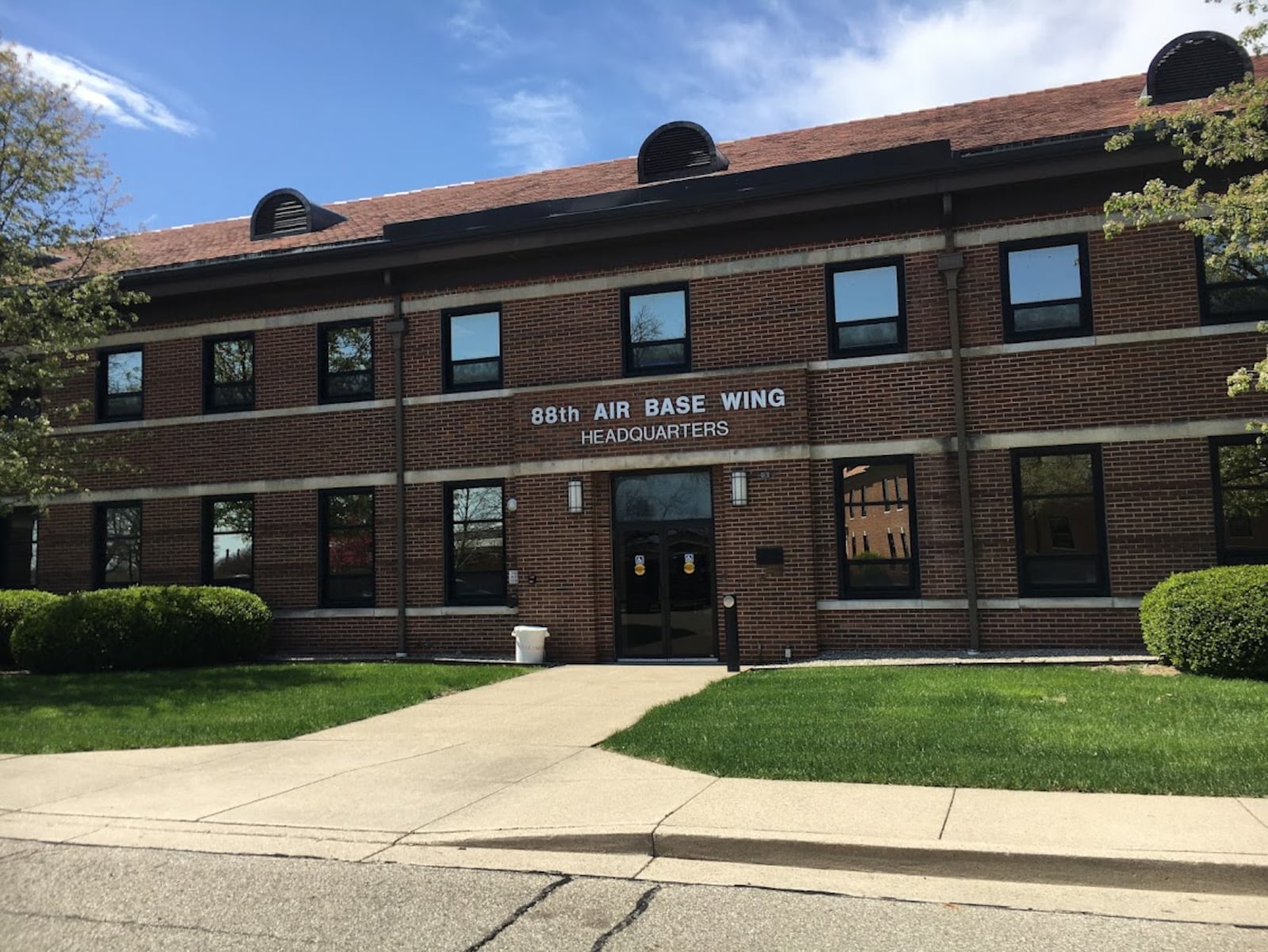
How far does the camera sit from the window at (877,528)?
46.3ft

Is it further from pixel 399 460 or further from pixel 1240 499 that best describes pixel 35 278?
pixel 1240 499

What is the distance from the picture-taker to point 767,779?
679 centimetres

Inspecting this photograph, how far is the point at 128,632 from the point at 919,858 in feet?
42.8

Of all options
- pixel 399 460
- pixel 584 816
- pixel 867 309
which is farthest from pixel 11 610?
pixel 867 309

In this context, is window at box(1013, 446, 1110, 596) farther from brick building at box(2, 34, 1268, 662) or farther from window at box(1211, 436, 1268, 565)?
window at box(1211, 436, 1268, 565)

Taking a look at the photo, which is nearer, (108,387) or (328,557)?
(328,557)

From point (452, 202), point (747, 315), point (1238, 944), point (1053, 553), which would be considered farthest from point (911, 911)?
point (452, 202)

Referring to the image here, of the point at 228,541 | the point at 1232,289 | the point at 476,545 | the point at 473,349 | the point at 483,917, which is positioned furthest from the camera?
the point at 228,541

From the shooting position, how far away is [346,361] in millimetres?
17250

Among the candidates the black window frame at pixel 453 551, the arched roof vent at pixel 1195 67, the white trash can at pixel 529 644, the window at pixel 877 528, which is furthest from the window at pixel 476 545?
the arched roof vent at pixel 1195 67

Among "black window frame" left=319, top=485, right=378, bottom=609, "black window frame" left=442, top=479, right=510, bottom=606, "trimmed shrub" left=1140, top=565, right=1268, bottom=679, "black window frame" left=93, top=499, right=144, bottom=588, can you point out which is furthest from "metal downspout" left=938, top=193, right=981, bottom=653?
"black window frame" left=93, top=499, right=144, bottom=588

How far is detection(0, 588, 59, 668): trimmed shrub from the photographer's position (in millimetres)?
15828

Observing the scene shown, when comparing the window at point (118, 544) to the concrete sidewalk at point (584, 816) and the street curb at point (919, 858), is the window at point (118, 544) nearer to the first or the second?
the concrete sidewalk at point (584, 816)

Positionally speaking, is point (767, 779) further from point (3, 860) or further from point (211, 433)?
point (211, 433)
